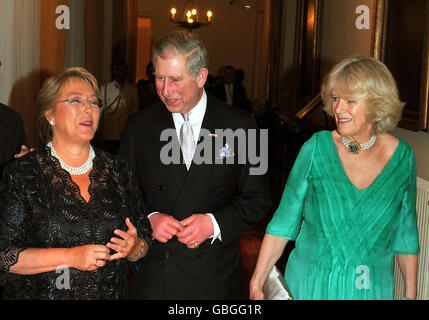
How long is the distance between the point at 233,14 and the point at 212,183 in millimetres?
13690

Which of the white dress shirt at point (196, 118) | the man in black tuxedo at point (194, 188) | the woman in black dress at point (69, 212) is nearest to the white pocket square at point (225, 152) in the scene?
the man in black tuxedo at point (194, 188)

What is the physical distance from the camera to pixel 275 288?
215 centimetres

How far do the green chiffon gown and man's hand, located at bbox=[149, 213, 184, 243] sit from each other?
46 cm

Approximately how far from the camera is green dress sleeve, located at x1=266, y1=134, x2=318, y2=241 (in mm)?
2211

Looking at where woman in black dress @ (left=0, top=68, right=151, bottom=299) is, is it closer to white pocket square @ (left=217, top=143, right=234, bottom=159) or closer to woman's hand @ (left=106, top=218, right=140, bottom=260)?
woman's hand @ (left=106, top=218, right=140, bottom=260)

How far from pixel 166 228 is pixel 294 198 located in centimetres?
54

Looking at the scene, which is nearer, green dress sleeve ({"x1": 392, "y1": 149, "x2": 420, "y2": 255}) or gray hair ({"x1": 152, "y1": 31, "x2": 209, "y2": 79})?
green dress sleeve ({"x1": 392, "y1": 149, "x2": 420, "y2": 255})

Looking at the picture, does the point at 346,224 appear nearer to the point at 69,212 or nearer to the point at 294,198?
the point at 294,198

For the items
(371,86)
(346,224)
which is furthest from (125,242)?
(371,86)

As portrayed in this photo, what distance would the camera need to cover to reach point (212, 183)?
2.51 meters

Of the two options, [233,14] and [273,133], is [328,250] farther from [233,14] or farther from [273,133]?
[233,14]

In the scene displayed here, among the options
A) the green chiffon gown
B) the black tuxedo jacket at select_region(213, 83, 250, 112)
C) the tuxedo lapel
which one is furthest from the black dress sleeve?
the black tuxedo jacket at select_region(213, 83, 250, 112)

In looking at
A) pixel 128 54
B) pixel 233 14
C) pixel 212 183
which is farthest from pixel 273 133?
pixel 233 14
